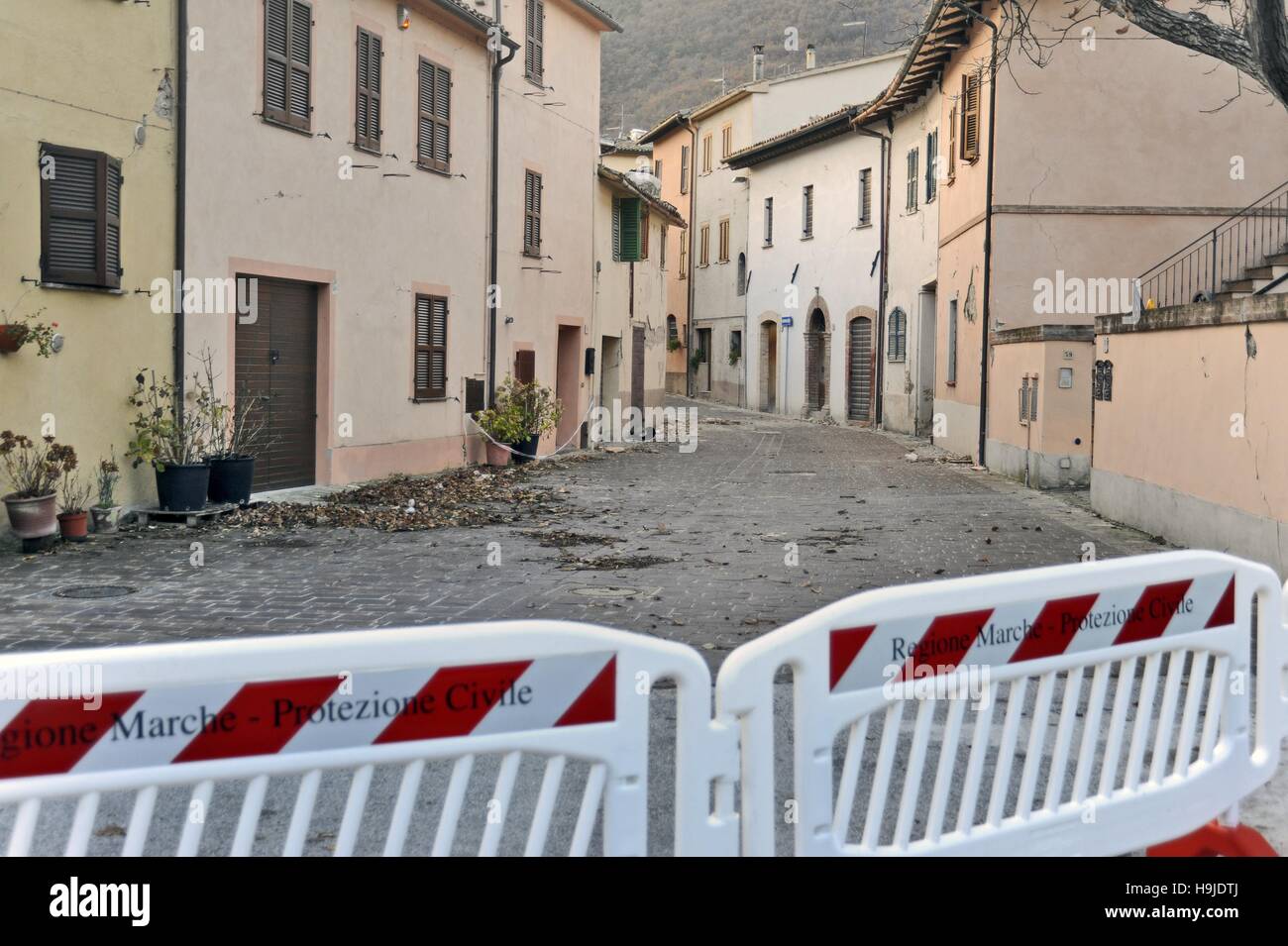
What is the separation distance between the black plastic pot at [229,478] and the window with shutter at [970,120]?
13.4 metres

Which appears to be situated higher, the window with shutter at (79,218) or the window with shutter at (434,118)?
the window with shutter at (434,118)

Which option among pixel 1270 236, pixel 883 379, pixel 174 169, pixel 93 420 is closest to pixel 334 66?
pixel 174 169

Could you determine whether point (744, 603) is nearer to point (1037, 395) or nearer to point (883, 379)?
point (1037, 395)

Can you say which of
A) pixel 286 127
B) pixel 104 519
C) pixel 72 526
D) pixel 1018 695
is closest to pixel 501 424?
pixel 286 127

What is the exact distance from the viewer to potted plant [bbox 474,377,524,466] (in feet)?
67.6

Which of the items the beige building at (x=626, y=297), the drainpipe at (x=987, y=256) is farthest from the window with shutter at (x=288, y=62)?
the beige building at (x=626, y=297)

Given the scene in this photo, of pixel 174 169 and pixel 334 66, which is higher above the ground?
pixel 334 66

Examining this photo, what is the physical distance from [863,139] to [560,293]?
43.8 feet

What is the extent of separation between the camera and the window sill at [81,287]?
11.5 m

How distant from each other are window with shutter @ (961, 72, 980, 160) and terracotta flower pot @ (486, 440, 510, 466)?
8.76m

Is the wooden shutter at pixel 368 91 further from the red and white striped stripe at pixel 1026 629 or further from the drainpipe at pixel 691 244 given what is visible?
the drainpipe at pixel 691 244

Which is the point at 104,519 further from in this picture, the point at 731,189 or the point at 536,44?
the point at 731,189

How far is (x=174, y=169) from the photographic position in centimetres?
1321

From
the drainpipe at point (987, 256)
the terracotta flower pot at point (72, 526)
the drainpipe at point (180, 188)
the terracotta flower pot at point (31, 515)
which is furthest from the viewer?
the drainpipe at point (987, 256)
